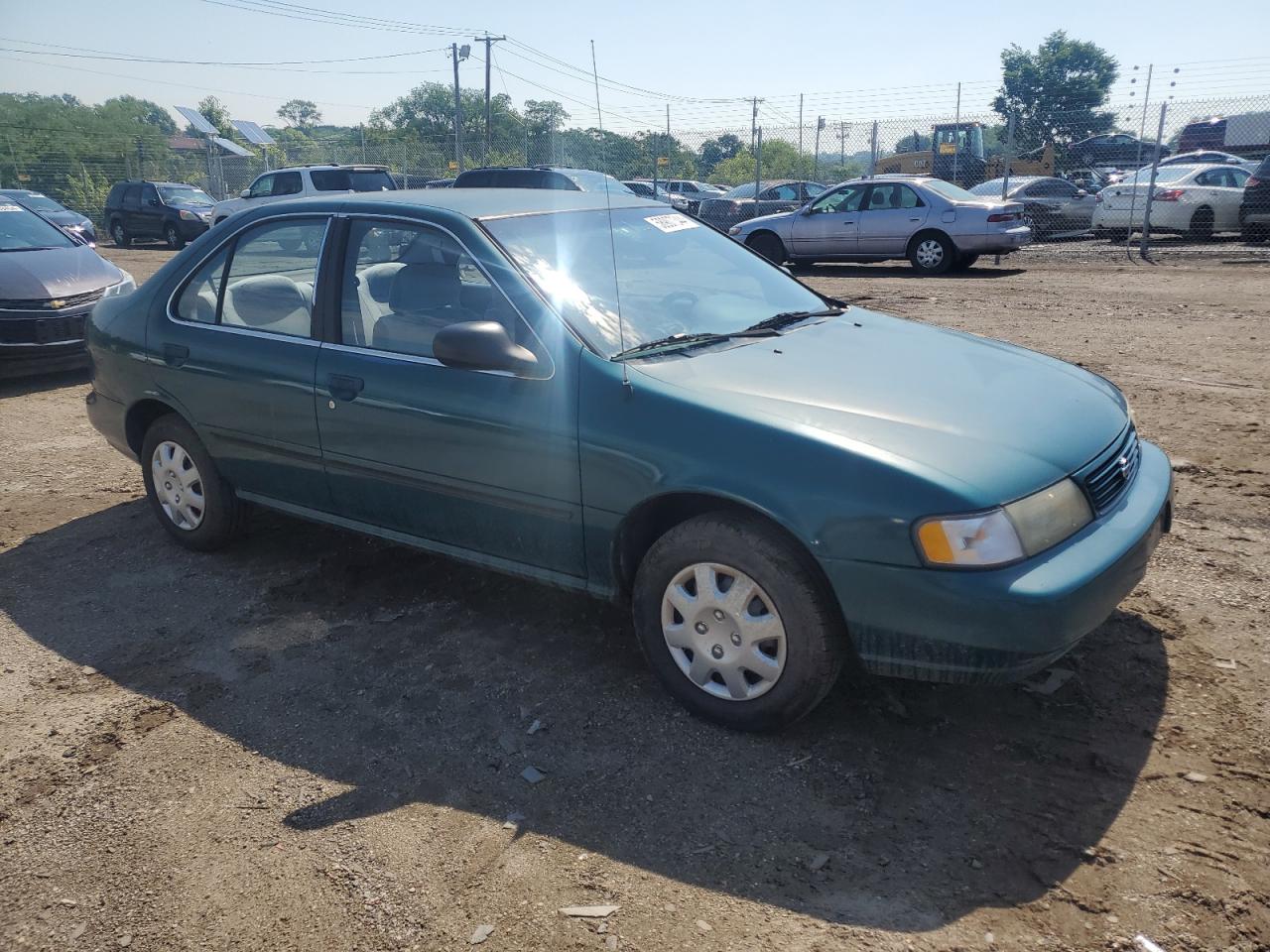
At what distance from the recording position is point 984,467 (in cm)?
278

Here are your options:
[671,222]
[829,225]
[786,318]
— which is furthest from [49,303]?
[829,225]

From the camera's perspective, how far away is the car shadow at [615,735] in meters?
2.59

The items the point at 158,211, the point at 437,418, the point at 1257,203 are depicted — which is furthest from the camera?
the point at 158,211

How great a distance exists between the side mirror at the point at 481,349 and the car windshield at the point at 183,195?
23.8 meters

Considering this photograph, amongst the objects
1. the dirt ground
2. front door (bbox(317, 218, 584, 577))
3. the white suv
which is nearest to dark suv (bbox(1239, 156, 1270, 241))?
the dirt ground

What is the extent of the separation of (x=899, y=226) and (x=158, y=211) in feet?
58.7

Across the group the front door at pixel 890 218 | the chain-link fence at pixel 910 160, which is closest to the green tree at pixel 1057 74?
the chain-link fence at pixel 910 160

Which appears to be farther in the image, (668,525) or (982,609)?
(668,525)

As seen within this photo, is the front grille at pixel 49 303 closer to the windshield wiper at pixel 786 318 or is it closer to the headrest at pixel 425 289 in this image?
the headrest at pixel 425 289

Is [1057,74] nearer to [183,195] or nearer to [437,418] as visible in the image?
[183,195]

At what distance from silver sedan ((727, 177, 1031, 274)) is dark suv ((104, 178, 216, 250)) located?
46.3ft

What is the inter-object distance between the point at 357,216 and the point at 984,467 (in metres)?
2.61

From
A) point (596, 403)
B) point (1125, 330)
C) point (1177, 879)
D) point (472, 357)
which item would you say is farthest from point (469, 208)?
point (1125, 330)

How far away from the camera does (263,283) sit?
4.40m
